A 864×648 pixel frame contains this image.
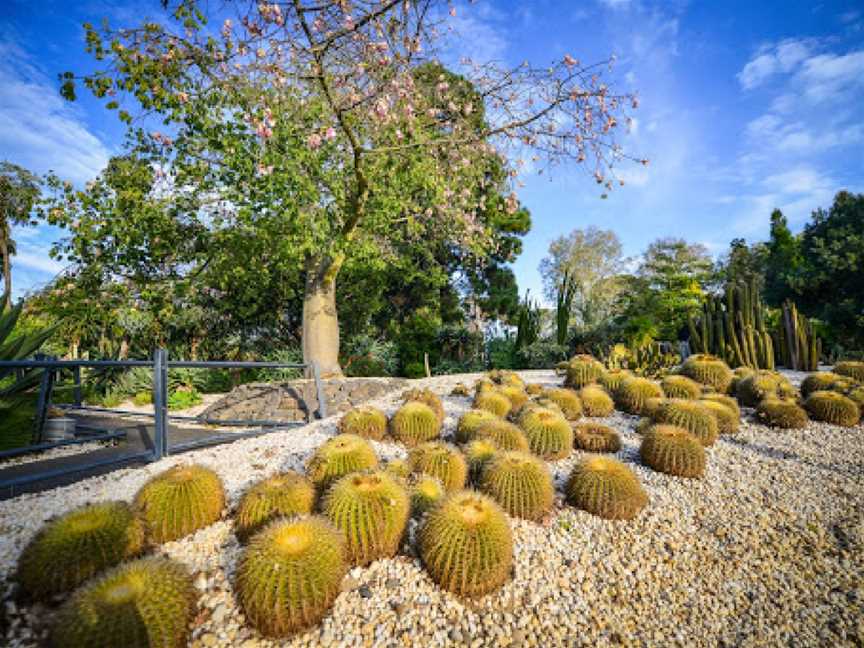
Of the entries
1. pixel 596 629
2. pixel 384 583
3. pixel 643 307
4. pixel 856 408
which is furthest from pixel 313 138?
pixel 643 307

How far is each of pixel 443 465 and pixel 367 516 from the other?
851mm

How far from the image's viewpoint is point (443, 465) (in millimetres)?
3023

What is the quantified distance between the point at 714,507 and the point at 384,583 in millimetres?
2647

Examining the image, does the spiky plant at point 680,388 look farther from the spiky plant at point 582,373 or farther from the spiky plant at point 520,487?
the spiky plant at point 520,487

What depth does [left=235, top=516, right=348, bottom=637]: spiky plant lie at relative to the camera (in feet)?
6.04

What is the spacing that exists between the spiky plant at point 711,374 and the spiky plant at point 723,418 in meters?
1.37

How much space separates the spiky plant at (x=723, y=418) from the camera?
180 inches

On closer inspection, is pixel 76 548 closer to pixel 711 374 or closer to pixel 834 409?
pixel 711 374

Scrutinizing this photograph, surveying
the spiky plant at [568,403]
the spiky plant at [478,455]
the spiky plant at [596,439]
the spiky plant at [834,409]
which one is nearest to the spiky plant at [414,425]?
the spiky plant at [478,455]

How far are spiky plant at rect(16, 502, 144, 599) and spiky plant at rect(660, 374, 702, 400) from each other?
5.53 meters

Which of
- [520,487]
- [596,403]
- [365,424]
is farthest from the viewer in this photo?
[596,403]

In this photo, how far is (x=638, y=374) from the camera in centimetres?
680

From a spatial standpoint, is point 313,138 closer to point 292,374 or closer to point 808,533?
point 808,533

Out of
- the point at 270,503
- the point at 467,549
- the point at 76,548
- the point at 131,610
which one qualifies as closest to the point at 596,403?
the point at 467,549
